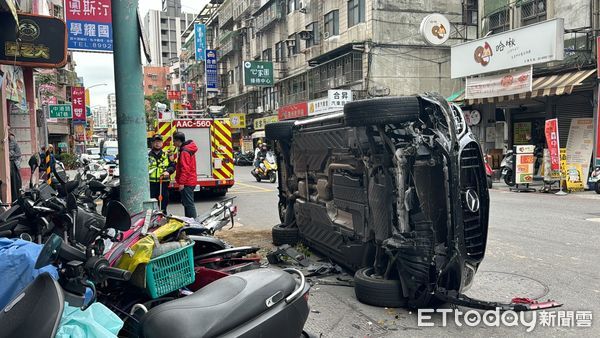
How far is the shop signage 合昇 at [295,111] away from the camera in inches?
1293

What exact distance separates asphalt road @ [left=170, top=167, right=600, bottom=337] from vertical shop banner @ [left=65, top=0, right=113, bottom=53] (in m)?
7.65

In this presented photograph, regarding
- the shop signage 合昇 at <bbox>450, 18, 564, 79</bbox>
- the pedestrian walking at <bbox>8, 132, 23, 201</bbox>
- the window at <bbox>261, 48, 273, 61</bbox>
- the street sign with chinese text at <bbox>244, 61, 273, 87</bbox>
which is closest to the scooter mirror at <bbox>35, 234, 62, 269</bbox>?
the pedestrian walking at <bbox>8, 132, 23, 201</bbox>

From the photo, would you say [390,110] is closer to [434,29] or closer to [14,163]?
[14,163]

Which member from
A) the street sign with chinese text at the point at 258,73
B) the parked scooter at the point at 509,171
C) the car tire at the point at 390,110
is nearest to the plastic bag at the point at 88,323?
the car tire at the point at 390,110

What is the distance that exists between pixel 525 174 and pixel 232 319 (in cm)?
1408

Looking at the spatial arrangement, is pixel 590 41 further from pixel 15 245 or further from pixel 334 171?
pixel 15 245

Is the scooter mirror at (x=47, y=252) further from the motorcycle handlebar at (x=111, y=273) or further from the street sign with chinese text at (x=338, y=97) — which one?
the street sign with chinese text at (x=338, y=97)

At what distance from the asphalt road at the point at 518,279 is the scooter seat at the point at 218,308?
1583 mm

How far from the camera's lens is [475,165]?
4.32 m

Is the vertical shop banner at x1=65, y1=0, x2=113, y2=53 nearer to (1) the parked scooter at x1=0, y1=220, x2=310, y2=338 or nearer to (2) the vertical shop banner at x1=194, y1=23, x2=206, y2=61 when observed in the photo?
(1) the parked scooter at x1=0, y1=220, x2=310, y2=338

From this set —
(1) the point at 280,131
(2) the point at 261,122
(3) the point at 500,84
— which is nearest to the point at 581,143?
(3) the point at 500,84

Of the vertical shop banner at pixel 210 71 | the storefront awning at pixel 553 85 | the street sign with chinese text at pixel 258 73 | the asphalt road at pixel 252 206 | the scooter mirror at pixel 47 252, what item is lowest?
the asphalt road at pixel 252 206

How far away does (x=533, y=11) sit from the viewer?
18.6 m

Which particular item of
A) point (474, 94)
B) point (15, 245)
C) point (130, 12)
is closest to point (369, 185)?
point (15, 245)
